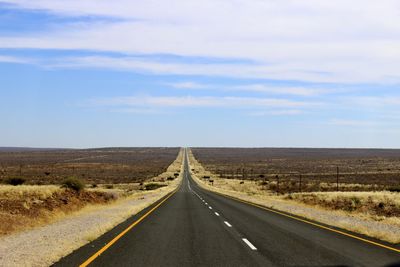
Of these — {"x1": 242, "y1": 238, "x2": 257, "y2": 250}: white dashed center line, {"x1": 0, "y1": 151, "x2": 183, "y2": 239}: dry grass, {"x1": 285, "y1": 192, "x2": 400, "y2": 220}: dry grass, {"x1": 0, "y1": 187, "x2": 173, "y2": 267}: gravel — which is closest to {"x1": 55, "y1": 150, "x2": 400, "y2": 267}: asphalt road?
{"x1": 242, "y1": 238, "x2": 257, "y2": 250}: white dashed center line

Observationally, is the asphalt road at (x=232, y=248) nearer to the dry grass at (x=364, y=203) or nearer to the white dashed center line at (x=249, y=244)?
the white dashed center line at (x=249, y=244)

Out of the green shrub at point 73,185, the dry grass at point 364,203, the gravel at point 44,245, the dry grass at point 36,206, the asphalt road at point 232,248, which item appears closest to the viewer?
the asphalt road at point 232,248

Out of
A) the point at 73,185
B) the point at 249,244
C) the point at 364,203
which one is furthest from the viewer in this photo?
the point at 73,185

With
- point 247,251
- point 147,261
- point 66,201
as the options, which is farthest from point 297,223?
point 66,201

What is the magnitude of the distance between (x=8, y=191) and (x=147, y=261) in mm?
18186

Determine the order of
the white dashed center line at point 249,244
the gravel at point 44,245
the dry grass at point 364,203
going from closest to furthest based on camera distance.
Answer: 1. the gravel at point 44,245
2. the white dashed center line at point 249,244
3. the dry grass at point 364,203

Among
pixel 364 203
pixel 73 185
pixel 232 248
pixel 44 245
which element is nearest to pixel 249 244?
pixel 232 248

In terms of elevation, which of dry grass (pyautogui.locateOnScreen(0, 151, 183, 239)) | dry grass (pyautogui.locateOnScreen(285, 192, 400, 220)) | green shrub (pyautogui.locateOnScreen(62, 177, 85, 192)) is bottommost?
dry grass (pyautogui.locateOnScreen(285, 192, 400, 220))

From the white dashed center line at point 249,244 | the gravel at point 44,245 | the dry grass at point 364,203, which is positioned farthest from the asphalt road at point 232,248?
the dry grass at point 364,203

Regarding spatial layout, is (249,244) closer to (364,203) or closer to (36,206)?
(36,206)

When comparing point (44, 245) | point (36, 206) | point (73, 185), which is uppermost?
point (73, 185)

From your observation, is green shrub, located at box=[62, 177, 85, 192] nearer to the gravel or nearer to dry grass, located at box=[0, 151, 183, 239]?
dry grass, located at box=[0, 151, 183, 239]

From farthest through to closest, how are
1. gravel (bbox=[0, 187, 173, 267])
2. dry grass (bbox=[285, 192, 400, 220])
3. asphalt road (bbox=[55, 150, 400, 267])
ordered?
dry grass (bbox=[285, 192, 400, 220]) < gravel (bbox=[0, 187, 173, 267]) < asphalt road (bbox=[55, 150, 400, 267])

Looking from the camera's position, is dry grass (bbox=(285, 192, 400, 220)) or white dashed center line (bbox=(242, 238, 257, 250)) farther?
dry grass (bbox=(285, 192, 400, 220))
